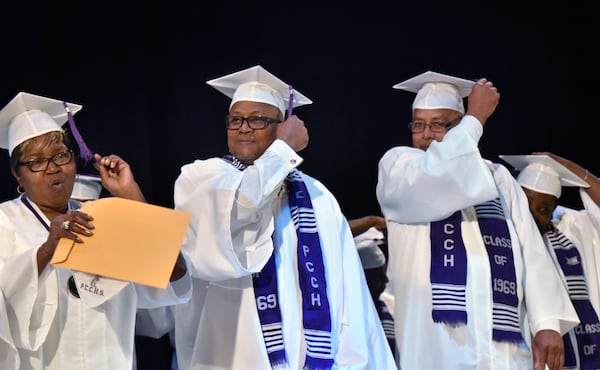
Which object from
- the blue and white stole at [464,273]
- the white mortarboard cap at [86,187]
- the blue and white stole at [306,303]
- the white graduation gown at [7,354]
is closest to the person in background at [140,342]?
the white mortarboard cap at [86,187]

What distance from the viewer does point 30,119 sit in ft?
10.8

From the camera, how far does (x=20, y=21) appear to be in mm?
4215

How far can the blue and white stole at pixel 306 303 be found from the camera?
3.30m

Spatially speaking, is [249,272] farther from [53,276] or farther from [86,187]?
[86,187]

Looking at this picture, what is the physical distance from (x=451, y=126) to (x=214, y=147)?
132cm

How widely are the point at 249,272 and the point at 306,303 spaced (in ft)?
0.87

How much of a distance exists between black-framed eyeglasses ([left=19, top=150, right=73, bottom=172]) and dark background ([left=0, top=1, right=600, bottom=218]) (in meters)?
1.10

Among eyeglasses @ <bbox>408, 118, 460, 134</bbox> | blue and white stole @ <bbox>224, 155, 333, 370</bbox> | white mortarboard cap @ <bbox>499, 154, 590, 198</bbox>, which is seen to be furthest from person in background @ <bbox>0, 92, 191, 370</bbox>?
white mortarboard cap @ <bbox>499, 154, 590, 198</bbox>

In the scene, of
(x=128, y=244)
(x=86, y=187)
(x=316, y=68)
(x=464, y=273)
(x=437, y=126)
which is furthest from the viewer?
(x=316, y=68)

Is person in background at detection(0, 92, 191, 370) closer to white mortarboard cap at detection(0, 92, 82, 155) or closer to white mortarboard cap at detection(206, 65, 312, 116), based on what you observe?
white mortarboard cap at detection(0, 92, 82, 155)

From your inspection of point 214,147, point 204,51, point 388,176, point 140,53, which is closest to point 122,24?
point 140,53

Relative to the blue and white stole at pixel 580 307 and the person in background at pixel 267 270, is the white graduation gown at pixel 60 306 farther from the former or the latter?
the blue and white stole at pixel 580 307

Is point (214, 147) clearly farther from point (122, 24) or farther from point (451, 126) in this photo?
point (451, 126)

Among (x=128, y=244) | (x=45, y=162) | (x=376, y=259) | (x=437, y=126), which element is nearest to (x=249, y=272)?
(x=128, y=244)
